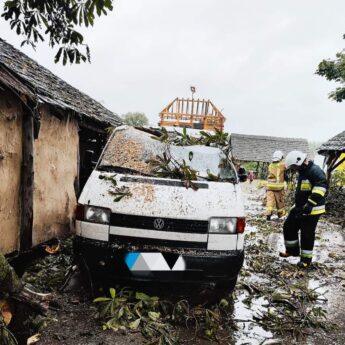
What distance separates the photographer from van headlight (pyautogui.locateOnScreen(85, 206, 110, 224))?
377 cm

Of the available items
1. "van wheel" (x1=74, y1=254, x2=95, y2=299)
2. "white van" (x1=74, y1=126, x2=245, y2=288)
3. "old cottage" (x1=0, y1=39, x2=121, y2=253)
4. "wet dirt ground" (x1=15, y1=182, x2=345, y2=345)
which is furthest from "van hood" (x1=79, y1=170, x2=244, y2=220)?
"old cottage" (x1=0, y1=39, x2=121, y2=253)

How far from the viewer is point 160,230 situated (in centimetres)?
369

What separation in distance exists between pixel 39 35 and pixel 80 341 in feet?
11.1

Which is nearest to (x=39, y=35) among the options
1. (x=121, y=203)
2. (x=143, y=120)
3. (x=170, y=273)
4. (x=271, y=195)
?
(x=121, y=203)

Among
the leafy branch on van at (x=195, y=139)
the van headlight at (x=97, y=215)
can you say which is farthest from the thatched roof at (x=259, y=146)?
the van headlight at (x=97, y=215)

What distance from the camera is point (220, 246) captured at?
12.4 ft

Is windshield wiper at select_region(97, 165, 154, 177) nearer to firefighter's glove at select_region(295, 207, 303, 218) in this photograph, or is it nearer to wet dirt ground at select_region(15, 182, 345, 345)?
wet dirt ground at select_region(15, 182, 345, 345)

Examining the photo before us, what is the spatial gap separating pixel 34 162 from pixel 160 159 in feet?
8.04

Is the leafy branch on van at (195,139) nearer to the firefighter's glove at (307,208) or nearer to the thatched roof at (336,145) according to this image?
the firefighter's glove at (307,208)

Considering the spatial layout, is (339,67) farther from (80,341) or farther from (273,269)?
(80,341)

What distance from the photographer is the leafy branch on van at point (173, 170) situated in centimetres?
417

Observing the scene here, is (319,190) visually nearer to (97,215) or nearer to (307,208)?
(307,208)

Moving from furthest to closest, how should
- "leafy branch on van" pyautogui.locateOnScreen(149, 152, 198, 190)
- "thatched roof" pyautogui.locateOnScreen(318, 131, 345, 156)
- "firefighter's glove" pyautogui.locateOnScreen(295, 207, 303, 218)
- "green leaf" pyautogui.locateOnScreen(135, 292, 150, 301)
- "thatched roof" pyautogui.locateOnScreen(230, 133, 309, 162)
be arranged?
"thatched roof" pyautogui.locateOnScreen(230, 133, 309, 162)
"thatched roof" pyautogui.locateOnScreen(318, 131, 345, 156)
"firefighter's glove" pyautogui.locateOnScreen(295, 207, 303, 218)
"leafy branch on van" pyautogui.locateOnScreen(149, 152, 198, 190)
"green leaf" pyautogui.locateOnScreen(135, 292, 150, 301)

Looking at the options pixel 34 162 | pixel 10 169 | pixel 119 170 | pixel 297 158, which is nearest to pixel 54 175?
pixel 34 162
